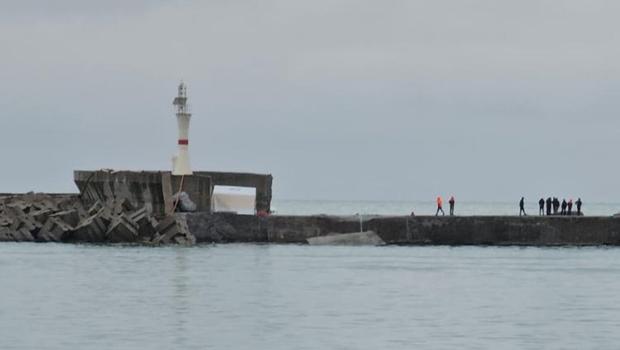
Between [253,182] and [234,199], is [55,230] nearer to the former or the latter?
[234,199]

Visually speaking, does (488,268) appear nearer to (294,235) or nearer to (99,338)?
(294,235)

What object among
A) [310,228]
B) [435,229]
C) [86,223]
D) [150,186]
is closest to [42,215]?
[86,223]

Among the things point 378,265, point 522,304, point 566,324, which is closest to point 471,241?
point 378,265

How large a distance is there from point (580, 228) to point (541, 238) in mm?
1158

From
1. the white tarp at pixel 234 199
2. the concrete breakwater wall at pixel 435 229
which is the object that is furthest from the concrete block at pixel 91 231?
the white tarp at pixel 234 199

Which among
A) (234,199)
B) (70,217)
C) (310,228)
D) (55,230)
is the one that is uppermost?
(234,199)

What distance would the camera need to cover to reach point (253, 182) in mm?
48094

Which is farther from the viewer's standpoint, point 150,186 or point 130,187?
point 130,187

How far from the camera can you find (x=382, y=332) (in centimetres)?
2639

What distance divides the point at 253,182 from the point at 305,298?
16.2 metres

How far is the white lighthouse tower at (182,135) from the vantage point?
45688 mm

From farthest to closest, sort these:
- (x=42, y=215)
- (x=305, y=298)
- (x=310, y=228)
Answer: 1. (x=42, y=215)
2. (x=310, y=228)
3. (x=305, y=298)

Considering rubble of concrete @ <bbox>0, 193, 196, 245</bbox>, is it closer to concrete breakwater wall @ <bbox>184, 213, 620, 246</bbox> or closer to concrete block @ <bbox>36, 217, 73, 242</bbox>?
concrete block @ <bbox>36, 217, 73, 242</bbox>

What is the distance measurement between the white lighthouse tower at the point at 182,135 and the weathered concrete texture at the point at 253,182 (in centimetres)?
137
